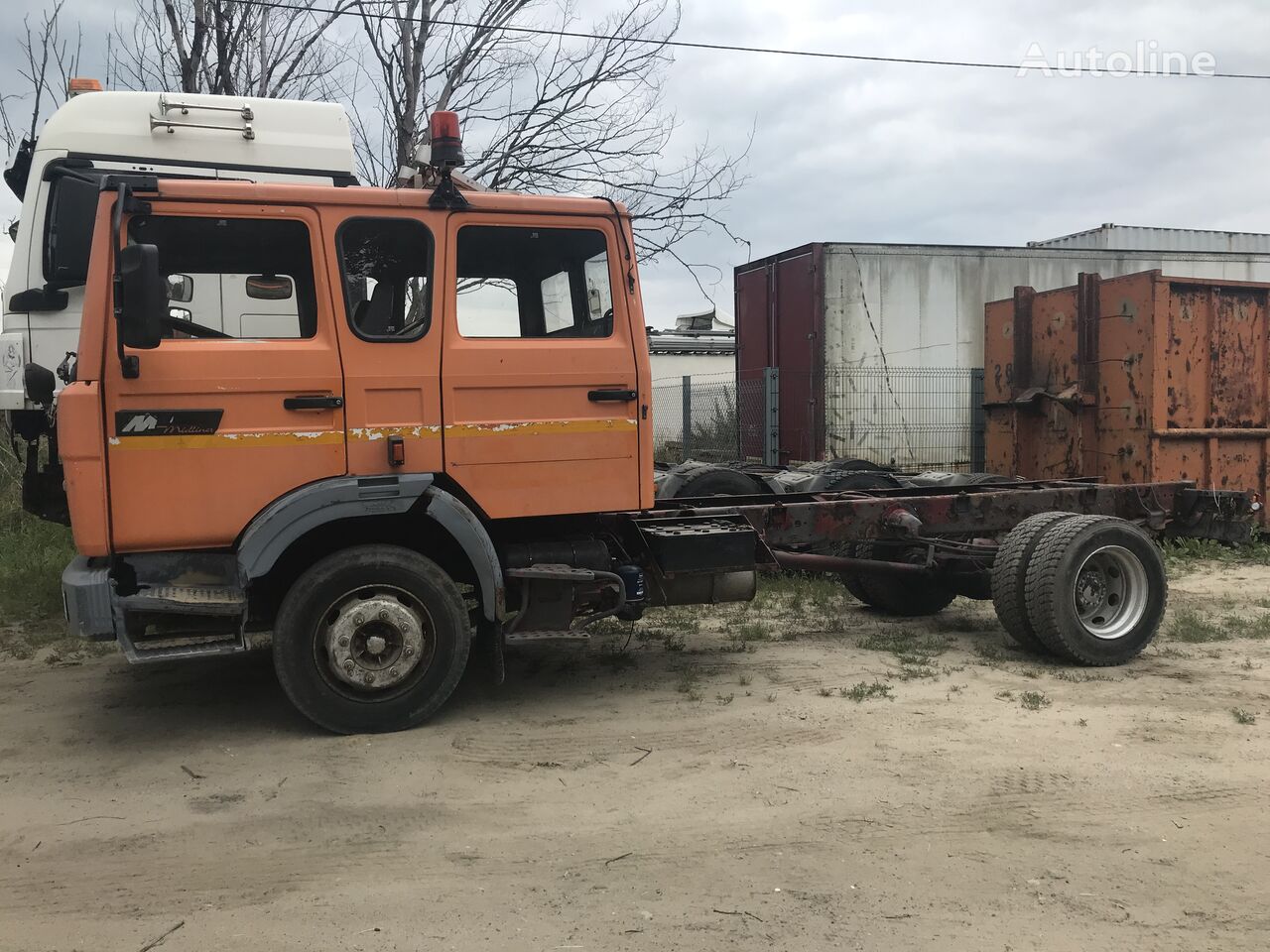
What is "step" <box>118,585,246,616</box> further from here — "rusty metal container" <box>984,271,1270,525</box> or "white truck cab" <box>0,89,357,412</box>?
"rusty metal container" <box>984,271,1270,525</box>

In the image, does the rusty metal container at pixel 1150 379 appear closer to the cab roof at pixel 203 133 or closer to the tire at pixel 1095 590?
the tire at pixel 1095 590

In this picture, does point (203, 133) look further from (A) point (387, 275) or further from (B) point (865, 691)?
(B) point (865, 691)

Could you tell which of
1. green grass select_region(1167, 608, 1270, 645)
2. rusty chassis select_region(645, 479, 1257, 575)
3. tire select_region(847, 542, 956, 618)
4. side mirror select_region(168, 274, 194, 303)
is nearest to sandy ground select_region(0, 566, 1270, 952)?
green grass select_region(1167, 608, 1270, 645)

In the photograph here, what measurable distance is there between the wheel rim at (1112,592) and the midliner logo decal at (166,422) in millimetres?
4907

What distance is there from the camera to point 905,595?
753 cm

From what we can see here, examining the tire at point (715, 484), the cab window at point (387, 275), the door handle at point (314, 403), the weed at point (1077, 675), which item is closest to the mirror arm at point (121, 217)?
the door handle at point (314, 403)

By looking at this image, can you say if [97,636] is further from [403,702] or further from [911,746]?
[911,746]

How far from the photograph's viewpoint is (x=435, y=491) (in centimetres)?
484

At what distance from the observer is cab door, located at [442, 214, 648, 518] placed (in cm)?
496

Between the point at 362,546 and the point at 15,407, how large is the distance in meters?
2.97

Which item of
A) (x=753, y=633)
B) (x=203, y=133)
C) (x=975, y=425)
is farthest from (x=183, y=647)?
(x=975, y=425)

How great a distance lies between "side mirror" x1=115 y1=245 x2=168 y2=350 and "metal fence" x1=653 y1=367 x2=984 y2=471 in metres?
8.74

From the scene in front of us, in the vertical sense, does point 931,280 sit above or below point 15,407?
above

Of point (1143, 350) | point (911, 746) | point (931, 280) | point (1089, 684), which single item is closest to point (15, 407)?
point (911, 746)
